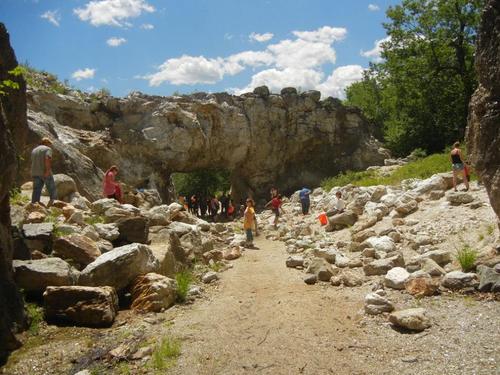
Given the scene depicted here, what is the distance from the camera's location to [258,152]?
28781 millimetres

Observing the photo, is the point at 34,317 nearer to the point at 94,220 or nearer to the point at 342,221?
the point at 94,220

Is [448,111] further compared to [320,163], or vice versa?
[320,163]

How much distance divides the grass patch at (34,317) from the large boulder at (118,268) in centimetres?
71

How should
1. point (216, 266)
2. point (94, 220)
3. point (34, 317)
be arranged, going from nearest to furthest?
point (34, 317) → point (94, 220) → point (216, 266)

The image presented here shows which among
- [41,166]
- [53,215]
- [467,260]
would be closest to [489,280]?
[467,260]

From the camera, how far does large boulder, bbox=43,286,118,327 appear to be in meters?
5.75

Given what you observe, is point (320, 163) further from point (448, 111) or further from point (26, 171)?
point (26, 171)

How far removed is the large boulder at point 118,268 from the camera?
6.41 m

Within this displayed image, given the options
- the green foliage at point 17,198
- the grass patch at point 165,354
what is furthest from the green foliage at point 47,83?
the grass patch at point 165,354

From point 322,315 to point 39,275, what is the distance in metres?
4.16

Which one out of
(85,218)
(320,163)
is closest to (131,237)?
(85,218)

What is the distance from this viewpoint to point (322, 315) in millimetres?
6379

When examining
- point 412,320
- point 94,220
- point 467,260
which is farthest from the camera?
point 94,220

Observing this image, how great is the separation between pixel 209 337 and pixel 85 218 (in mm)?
4829
